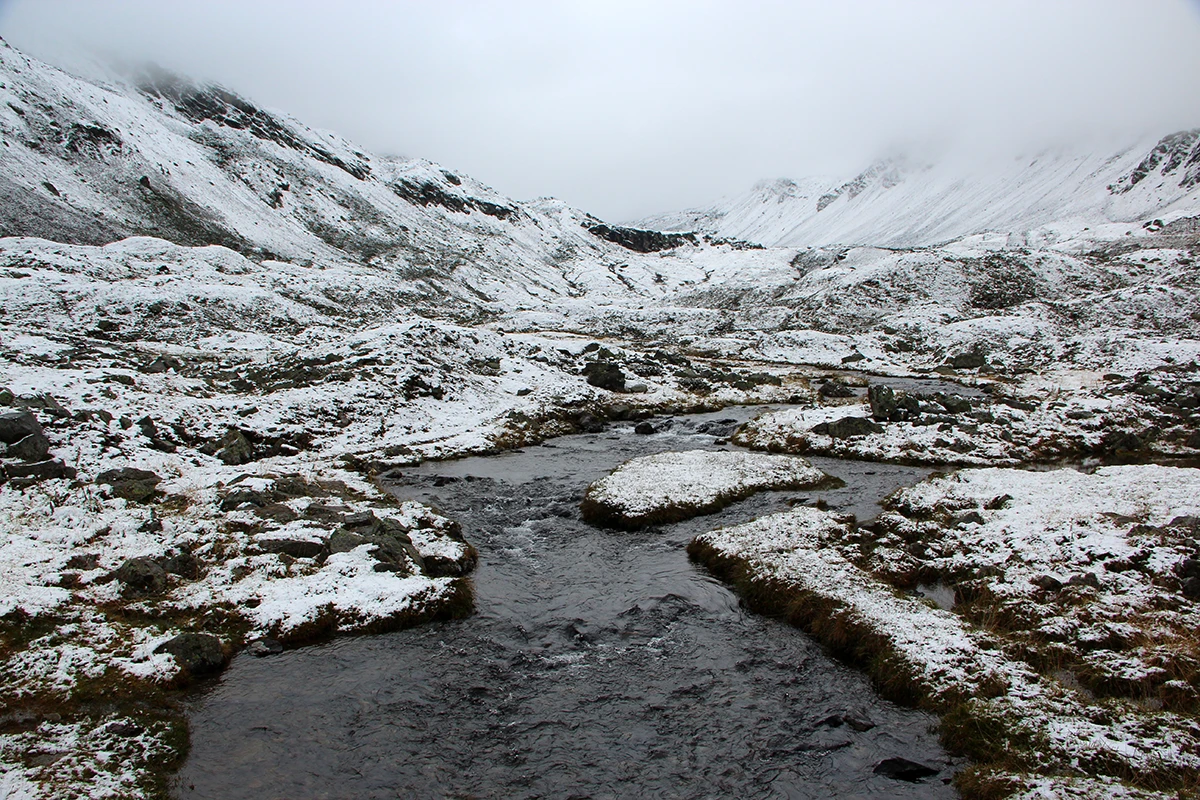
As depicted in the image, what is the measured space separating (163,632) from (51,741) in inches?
148

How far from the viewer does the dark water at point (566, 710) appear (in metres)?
10.8

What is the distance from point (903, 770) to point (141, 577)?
1812 cm

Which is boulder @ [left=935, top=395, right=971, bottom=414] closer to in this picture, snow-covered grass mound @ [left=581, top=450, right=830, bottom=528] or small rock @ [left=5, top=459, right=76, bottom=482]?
snow-covered grass mound @ [left=581, top=450, right=830, bottom=528]

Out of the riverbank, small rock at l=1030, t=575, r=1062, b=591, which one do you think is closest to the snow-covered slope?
the riverbank

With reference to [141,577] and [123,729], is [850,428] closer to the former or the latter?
[141,577]

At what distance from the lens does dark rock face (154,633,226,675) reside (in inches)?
547

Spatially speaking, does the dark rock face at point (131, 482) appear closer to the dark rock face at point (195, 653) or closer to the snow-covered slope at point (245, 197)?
the dark rock face at point (195, 653)

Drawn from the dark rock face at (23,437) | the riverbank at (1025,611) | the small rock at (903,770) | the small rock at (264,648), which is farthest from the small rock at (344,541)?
the small rock at (903,770)

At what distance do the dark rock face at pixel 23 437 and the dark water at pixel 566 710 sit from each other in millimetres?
12772

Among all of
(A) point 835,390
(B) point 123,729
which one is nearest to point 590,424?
(A) point 835,390

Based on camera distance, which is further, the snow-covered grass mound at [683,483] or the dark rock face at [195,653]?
the snow-covered grass mound at [683,483]

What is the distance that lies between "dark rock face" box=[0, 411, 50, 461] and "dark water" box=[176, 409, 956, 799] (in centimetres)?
1277

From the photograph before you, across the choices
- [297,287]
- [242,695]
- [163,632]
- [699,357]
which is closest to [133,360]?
[163,632]

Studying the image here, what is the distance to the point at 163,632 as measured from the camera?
48.4ft
